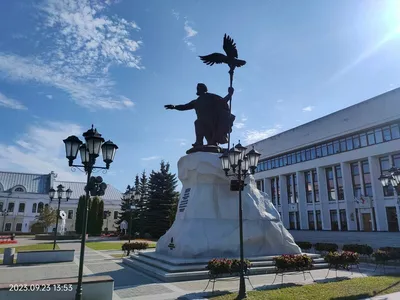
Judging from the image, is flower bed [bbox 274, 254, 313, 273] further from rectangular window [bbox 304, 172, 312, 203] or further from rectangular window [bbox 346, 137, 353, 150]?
rectangular window [bbox 304, 172, 312, 203]

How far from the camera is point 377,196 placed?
36625 mm

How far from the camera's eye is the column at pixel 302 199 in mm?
46906

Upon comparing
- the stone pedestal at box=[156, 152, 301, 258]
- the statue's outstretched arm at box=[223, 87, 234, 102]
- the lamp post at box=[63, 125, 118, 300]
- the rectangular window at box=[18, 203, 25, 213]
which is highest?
the statue's outstretched arm at box=[223, 87, 234, 102]

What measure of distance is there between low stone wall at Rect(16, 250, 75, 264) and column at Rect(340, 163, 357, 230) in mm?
34631

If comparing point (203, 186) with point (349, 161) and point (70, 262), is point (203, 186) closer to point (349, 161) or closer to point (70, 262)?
point (70, 262)

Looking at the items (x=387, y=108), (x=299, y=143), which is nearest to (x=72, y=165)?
(x=387, y=108)

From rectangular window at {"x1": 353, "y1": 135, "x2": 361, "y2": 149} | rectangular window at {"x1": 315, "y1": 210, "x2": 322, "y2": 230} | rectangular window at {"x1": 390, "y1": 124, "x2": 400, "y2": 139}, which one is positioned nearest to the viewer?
rectangular window at {"x1": 390, "y1": 124, "x2": 400, "y2": 139}

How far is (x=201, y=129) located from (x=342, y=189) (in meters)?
32.0

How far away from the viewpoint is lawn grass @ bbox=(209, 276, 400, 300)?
841 cm

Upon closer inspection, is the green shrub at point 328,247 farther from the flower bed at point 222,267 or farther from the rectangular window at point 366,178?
the rectangular window at point 366,178

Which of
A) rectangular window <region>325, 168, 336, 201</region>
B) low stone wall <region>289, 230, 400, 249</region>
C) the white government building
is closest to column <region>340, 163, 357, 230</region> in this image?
rectangular window <region>325, 168, 336, 201</region>

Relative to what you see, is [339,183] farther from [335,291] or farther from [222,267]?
[222,267]

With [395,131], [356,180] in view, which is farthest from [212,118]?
[356,180]

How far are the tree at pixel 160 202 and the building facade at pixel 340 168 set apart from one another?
19.9m
